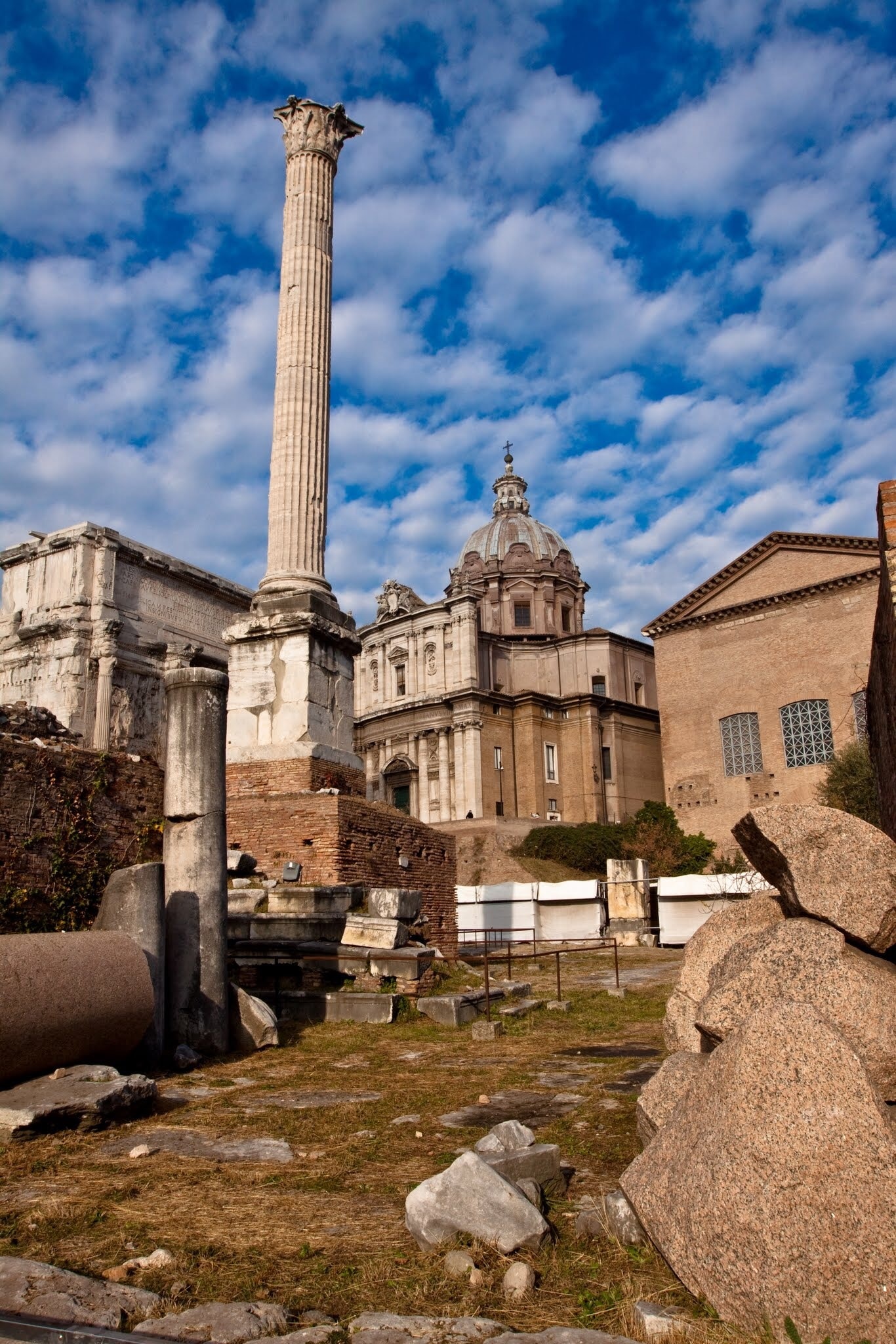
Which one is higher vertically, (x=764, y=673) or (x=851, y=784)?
(x=764, y=673)

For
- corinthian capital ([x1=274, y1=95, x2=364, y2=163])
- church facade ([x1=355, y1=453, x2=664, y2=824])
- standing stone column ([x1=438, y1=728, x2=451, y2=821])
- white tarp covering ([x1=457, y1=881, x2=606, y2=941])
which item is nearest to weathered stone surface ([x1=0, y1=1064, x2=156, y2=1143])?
corinthian capital ([x1=274, y1=95, x2=364, y2=163])

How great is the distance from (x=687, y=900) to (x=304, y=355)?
18.5 meters

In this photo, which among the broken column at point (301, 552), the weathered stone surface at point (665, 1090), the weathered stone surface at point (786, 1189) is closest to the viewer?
the weathered stone surface at point (786, 1189)

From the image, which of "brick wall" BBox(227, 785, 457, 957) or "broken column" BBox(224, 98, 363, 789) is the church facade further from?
"brick wall" BBox(227, 785, 457, 957)

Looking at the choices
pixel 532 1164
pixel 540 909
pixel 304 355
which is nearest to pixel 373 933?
pixel 532 1164

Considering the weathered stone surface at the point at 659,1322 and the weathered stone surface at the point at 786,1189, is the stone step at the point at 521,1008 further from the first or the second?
the weathered stone surface at the point at 659,1322

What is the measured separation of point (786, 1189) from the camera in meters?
2.91

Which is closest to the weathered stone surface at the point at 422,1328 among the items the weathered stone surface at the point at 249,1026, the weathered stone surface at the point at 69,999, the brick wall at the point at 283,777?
the weathered stone surface at the point at 69,999

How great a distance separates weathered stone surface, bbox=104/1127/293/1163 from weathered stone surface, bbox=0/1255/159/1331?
1.65m

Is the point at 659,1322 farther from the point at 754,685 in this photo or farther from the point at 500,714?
the point at 500,714

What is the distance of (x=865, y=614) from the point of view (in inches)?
1682

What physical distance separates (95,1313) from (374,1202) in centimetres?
142

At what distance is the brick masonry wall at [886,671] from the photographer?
5.55 meters

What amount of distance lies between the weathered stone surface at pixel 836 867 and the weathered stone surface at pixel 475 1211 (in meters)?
1.53
